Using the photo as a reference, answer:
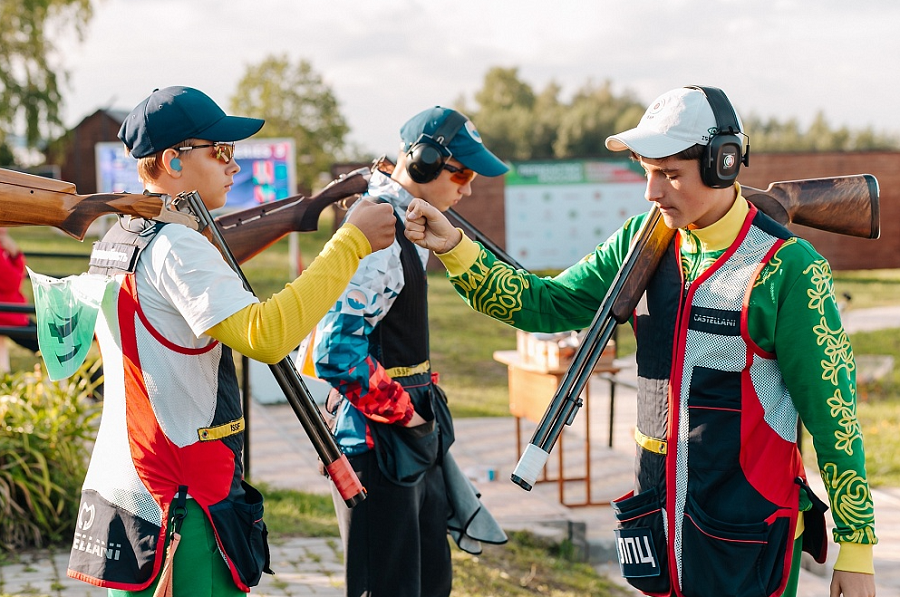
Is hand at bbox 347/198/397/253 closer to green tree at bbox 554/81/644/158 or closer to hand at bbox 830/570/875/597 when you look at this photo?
hand at bbox 830/570/875/597

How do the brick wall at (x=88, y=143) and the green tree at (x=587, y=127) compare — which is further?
the green tree at (x=587, y=127)

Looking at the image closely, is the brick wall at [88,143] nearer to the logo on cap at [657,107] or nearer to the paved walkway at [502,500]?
the paved walkway at [502,500]

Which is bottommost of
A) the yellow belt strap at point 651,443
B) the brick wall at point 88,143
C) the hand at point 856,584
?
the hand at point 856,584

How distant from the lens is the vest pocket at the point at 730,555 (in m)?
2.74

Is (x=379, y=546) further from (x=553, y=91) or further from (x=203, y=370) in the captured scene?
(x=553, y=91)

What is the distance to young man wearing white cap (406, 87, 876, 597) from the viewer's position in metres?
2.68

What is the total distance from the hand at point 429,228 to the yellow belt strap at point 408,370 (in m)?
0.66

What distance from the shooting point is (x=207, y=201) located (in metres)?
2.86

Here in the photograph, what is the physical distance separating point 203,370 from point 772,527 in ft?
5.37

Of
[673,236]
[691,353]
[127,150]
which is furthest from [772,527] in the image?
[127,150]

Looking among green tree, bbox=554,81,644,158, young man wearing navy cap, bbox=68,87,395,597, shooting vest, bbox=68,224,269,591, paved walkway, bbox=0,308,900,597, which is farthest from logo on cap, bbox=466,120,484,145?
green tree, bbox=554,81,644,158

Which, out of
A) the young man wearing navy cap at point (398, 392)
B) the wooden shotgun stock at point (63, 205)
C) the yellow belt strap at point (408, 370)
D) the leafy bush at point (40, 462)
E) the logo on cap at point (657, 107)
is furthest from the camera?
the leafy bush at point (40, 462)

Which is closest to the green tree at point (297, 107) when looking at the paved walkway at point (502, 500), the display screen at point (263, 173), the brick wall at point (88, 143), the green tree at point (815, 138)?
the brick wall at point (88, 143)

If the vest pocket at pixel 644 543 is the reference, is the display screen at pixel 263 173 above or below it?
above
